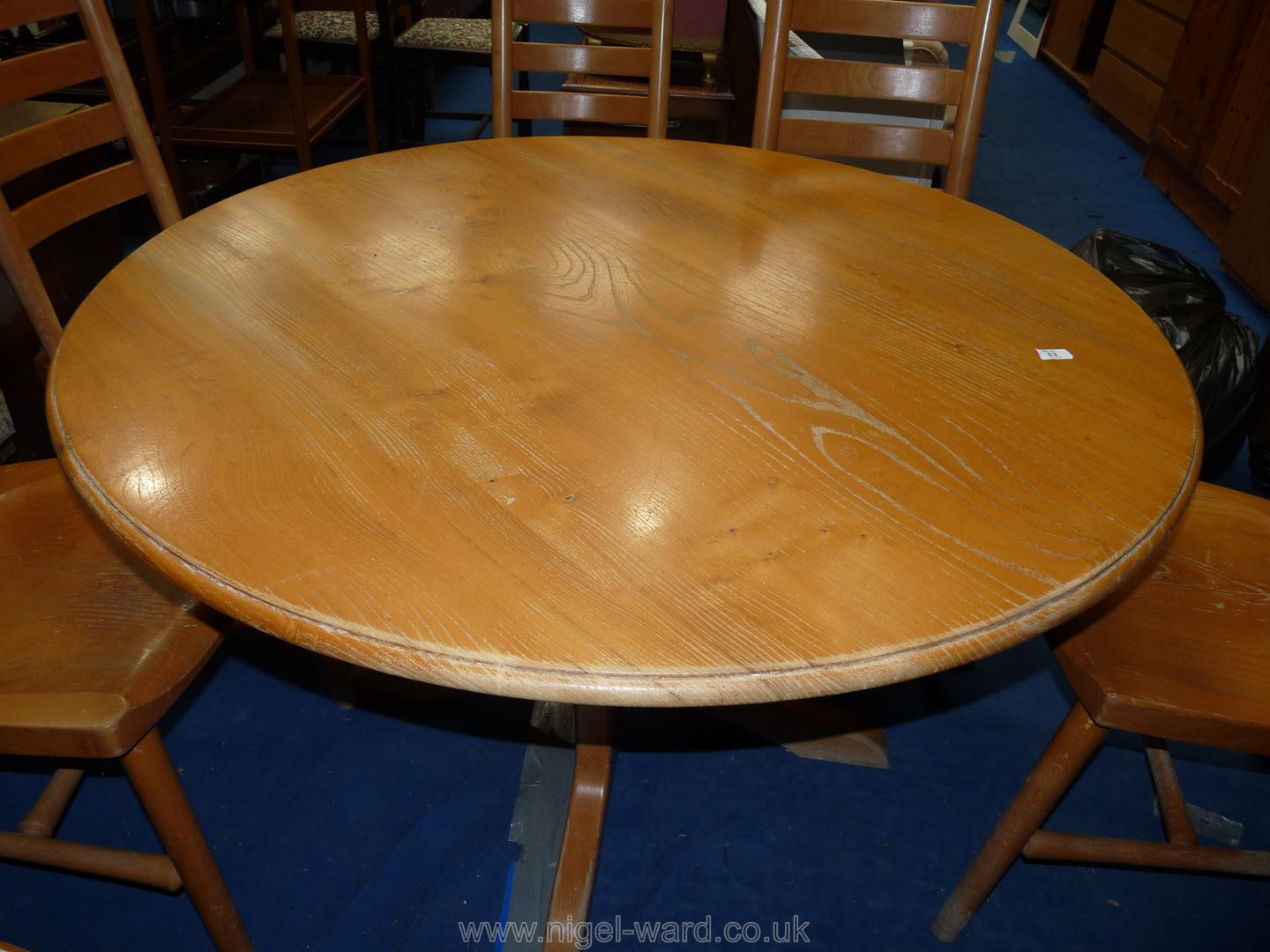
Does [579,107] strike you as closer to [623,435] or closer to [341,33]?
[623,435]

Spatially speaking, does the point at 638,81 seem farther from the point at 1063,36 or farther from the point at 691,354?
the point at 1063,36

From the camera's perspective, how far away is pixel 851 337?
1154mm

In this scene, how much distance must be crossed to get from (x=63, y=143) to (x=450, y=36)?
2544 millimetres

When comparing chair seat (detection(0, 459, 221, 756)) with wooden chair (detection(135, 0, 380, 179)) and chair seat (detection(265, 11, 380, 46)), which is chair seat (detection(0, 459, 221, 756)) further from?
chair seat (detection(265, 11, 380, 46))

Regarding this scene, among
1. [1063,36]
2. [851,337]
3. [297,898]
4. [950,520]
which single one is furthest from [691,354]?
[1063,36]

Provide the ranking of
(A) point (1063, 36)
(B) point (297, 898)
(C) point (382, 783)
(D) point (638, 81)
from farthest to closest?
1. (A) point (1063, 36)
2. (D) point (638, 81)
3. (C) point (382, 783)
4. (B) point (297, 898)

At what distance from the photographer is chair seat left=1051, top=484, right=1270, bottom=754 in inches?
43.1

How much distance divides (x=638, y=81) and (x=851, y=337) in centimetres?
224

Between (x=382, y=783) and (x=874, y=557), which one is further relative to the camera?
(x=382, y=783)

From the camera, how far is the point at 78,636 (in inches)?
45.1

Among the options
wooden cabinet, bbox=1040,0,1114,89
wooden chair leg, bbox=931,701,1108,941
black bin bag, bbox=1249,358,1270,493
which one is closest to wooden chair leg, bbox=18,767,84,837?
wooden chair leg, bbox=931,701,1108,941

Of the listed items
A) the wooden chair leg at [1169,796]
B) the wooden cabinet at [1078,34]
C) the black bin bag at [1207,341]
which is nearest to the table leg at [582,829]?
the wooden chair leg at [1169,796]

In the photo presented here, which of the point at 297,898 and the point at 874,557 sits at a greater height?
the point at 874,557

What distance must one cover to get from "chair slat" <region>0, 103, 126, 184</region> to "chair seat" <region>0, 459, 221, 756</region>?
517 mm
